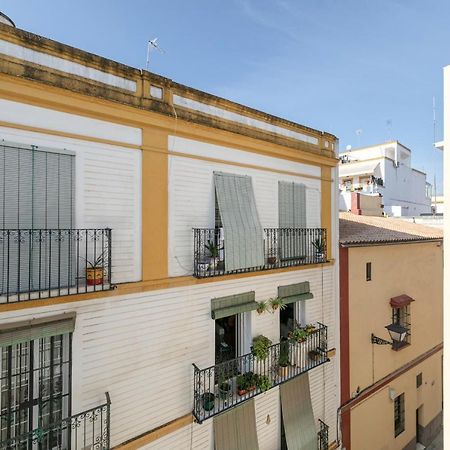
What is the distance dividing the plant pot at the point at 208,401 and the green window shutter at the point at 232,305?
1794 millimetres

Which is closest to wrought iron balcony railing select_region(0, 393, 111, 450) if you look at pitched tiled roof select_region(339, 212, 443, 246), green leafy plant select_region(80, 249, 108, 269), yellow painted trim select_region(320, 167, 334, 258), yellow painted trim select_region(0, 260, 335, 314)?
yellow painted trim select_region(0, 260, 335, 314)

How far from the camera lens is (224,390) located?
7.95 meters

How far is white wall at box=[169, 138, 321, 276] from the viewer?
295 inches

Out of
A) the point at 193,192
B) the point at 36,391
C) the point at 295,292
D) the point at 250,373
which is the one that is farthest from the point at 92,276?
the point at 295,292

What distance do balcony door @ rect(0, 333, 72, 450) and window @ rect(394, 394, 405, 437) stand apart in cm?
1316

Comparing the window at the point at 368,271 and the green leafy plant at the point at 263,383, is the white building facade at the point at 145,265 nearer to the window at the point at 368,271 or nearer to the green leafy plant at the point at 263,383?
the green leafy plant at the point at 263,383

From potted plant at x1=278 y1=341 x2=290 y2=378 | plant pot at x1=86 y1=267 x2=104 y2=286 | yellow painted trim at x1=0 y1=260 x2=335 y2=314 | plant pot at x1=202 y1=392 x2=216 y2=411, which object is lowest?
plant pot at x1=202 y1=392 x2=216 y2=411

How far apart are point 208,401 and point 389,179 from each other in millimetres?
30214

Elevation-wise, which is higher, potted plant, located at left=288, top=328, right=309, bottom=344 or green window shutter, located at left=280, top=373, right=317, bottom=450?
potted plant, located at left=288, top=328, right=309, bottom=344

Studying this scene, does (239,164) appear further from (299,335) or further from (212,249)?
(299,335)

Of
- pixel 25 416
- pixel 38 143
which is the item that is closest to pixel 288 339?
pixel 25 416

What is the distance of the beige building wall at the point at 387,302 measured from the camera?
11.6 m

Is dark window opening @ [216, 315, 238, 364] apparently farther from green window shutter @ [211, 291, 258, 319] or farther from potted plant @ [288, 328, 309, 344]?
potted plant @ [288, 328, 309, 344]

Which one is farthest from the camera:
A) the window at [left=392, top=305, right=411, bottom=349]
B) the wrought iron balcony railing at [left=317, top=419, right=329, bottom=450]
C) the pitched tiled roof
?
the window at [left=392, top=305, right=411, bottom=349]
